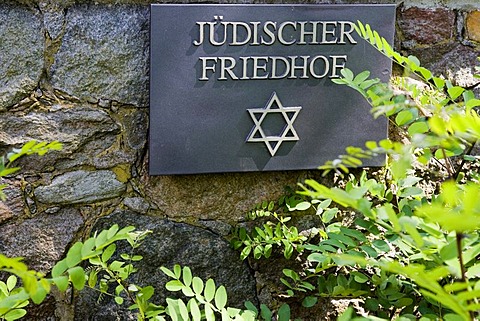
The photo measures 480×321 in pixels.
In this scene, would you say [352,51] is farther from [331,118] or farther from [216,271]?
[216,271]

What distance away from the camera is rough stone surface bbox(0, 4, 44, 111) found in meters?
1.46

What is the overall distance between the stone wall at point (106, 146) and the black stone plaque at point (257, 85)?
0.06m

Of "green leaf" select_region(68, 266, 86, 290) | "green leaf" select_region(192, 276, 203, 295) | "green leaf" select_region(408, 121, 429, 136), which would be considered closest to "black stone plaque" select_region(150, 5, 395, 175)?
"green leaf" select_region(192, 276, 203, 295)

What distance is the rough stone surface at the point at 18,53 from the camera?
57.6 inches

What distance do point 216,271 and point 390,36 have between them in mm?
701

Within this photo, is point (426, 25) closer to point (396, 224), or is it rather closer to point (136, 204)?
point (136, 204)

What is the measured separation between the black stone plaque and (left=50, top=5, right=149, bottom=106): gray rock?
0.20 feet

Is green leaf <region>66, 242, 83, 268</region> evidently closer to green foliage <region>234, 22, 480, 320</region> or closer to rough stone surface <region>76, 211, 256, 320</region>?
green foliage <region>234, 22, 480, 320</region>

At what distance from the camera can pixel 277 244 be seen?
5.48 feet

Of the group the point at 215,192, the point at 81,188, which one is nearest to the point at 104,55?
the point at 81,188

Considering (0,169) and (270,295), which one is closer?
(0,169)

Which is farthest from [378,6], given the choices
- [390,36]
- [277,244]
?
[277,244]

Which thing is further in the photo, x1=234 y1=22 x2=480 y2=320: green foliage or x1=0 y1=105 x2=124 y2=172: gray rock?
x1=0 y1=105 x2=124 y2=172: gray rock

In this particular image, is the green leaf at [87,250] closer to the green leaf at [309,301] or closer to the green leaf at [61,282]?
the green leaf at [61,282]
